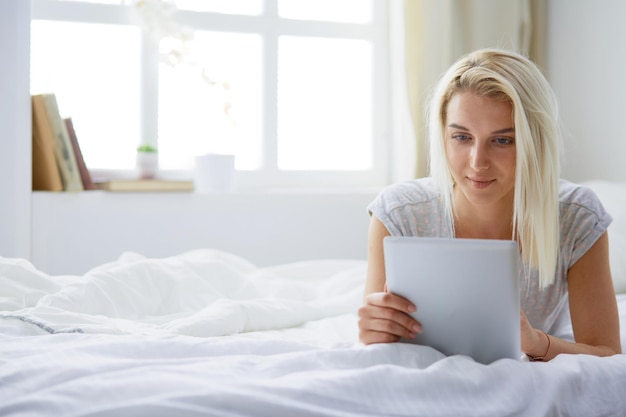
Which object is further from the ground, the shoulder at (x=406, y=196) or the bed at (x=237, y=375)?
the shoulder at (x=406, y=196)

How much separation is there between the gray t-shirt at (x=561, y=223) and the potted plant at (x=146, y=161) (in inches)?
52.8

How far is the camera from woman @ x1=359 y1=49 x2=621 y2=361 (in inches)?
52.1

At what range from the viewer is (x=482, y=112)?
1.33m

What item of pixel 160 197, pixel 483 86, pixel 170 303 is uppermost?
pixel 483 86

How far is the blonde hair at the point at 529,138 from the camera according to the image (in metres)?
1.31

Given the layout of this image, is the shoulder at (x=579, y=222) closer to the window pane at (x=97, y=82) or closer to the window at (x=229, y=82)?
the window at (x=229, y=82)

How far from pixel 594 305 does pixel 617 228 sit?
2.81ft

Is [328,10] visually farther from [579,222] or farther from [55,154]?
[579,222]

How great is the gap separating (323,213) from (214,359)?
1867 mm

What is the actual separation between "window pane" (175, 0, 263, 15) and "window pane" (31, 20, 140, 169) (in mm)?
239

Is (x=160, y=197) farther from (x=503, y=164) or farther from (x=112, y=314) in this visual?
(x=503, y=164)

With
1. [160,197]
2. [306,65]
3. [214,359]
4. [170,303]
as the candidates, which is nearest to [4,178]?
[160,197]

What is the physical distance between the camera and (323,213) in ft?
9.34

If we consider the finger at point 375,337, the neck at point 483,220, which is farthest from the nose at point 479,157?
the finger at point 375,337
